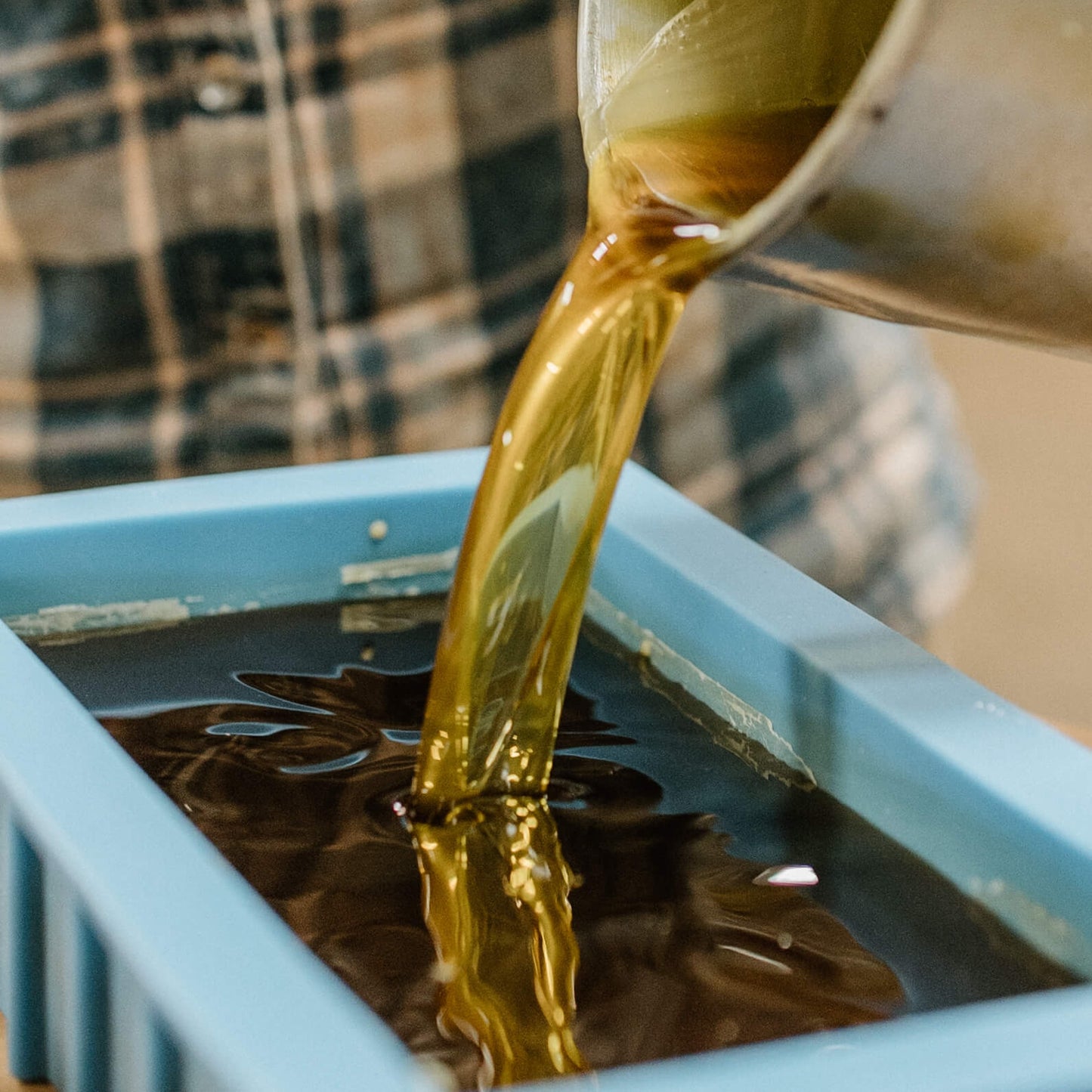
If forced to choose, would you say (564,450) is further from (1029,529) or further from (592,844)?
(1029,529)

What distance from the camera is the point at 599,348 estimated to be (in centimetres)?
39

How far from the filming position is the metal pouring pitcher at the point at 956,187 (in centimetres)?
27

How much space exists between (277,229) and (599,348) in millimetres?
345

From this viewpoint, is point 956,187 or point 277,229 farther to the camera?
point 277,229

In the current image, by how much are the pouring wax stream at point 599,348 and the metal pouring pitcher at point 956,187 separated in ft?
0.18

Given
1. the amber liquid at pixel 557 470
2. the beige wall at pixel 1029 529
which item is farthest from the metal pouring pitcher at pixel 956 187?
the beige wall at pixel 1029 529

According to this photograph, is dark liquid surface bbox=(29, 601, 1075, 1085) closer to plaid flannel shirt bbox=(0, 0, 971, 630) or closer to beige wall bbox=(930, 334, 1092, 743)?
plaid flannel shirt bbox=(0, 0, 971, 630)

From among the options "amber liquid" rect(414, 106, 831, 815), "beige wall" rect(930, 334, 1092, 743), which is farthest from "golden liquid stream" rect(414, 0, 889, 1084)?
"beige wall" rect(930, 334, 1092, 743)

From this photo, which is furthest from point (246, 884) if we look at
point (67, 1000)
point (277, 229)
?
point (277, 229)

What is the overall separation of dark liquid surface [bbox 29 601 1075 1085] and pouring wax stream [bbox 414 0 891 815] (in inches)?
0.8

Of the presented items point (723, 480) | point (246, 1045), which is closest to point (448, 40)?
point (723, 480)

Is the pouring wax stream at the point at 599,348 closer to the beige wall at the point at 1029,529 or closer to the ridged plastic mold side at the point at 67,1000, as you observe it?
the ridged plastic mold side at the point at 67,1000

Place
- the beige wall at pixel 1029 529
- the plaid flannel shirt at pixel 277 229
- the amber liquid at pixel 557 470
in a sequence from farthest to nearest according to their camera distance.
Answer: the beige wall at pixel 1029 529 < the plaid flannel shirt at pixel 277 229 < the amber liquid at pixel 557 470

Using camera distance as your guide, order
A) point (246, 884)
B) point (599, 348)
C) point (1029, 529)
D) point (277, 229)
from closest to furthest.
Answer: point (246, 884), point (599, 348), point (277, 229), point (1029, 529)
